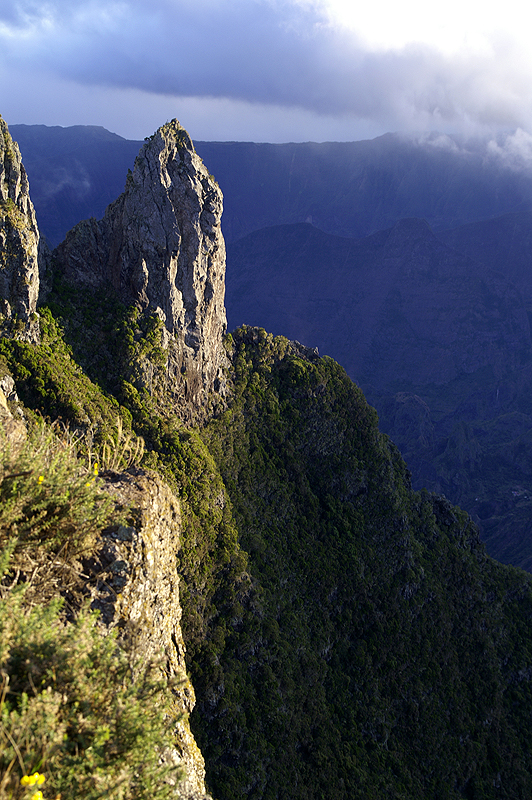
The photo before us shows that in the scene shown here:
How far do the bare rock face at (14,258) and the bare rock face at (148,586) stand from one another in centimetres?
3042

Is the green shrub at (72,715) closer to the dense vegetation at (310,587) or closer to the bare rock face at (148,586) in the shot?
the bare rock face at (148,586)

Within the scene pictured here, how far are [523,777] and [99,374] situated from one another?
52001 millimetres

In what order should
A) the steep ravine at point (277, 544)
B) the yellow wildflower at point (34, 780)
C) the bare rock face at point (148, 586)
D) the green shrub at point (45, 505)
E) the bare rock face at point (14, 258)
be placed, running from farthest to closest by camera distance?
the bare rock face at point (14, 258), the steep ravine at point (277, 544), the bare rock face at point (148, 586), the green shrub at point (45, 505), the yellow wildflower at point (34, 780)

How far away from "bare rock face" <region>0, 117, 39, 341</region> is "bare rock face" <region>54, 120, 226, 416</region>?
889cm

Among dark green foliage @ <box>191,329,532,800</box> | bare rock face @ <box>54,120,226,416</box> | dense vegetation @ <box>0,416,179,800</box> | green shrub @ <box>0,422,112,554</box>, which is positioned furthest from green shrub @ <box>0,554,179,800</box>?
bare rock face @ <box>54,120,226,416</box>

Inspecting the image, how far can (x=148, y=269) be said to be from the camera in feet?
154

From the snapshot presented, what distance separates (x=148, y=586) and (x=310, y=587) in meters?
39.1

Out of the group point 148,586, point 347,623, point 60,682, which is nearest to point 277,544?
point 347,623

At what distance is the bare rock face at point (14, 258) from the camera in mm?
36719

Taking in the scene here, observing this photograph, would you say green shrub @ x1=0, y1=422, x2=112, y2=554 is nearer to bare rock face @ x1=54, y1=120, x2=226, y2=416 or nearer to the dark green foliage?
the dark green foliage

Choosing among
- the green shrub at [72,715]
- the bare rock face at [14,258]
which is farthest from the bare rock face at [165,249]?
the green shrub at [72,715]

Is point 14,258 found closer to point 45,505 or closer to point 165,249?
point 165,249

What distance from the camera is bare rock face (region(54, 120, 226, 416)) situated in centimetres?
4681

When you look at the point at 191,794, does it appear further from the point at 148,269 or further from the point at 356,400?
the point at 356,400
